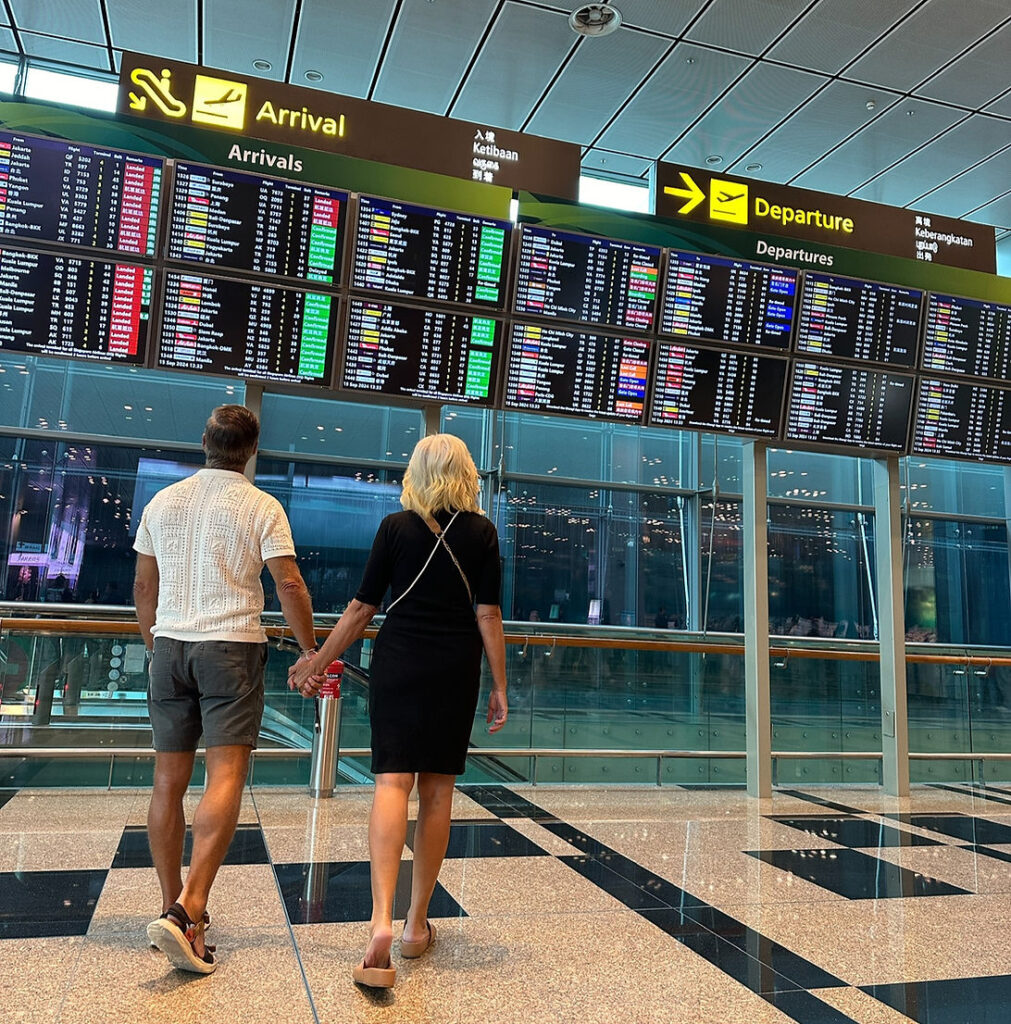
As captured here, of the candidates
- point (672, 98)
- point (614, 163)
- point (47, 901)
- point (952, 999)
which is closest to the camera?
point (952, 999)

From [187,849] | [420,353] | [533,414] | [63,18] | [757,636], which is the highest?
[63,18]

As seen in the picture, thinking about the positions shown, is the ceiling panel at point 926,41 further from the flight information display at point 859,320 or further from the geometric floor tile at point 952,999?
the geometric floor tile at point 952,999

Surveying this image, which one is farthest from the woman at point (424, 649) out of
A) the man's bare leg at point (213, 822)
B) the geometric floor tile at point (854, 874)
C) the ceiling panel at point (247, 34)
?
the ceiling panel at point (247, 34)

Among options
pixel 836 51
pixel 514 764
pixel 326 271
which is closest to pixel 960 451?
pixel 836 51

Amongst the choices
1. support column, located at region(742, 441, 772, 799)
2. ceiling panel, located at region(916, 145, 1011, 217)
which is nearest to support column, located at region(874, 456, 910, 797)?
support column, located at region(742, 441, 772, 799)

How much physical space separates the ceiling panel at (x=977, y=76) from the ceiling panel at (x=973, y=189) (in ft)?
2.76

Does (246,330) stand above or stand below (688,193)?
below

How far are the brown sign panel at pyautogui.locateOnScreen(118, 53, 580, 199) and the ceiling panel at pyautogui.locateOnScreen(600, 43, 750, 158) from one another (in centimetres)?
135

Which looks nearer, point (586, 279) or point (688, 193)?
point (586, 279)

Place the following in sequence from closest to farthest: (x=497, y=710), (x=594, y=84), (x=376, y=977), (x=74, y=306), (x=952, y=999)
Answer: (x=376, y=977) < (x=952, y=999) < (x=497, y=710) < (x=74, y=306) < (x=594, y=84)

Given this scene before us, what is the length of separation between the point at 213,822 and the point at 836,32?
5.31 meters

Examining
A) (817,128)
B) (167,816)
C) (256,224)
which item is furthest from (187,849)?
(817,128)

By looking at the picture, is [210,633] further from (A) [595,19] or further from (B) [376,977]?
(A) [595,19]

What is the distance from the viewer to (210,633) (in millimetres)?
2189
